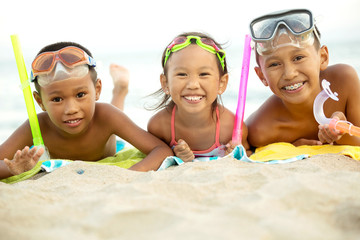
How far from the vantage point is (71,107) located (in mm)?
3271

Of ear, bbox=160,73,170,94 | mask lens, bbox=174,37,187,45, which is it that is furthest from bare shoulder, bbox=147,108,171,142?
mask lens, bbox=174,37,187,45

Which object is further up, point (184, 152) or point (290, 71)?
point (290, 71)

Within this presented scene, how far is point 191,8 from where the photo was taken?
16.5m

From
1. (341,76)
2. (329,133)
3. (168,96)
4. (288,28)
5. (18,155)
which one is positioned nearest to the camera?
(18,155)

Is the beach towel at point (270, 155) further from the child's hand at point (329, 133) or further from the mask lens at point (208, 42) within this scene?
the mask lens at point (208, 42)

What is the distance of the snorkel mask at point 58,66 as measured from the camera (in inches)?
129

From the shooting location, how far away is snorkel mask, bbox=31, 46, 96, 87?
3.27 metres

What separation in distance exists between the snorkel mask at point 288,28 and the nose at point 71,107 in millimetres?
1598

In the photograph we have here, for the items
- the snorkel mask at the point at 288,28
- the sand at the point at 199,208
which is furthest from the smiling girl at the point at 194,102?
the sand at the point at 199,208

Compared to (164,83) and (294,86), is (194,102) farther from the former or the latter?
(294,86)

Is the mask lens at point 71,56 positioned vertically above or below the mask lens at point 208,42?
above

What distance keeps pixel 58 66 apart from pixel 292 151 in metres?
2.01

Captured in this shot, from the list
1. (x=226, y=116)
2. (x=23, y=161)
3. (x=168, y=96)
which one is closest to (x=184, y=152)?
(x=226, y=116)

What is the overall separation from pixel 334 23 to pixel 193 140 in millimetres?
13690
